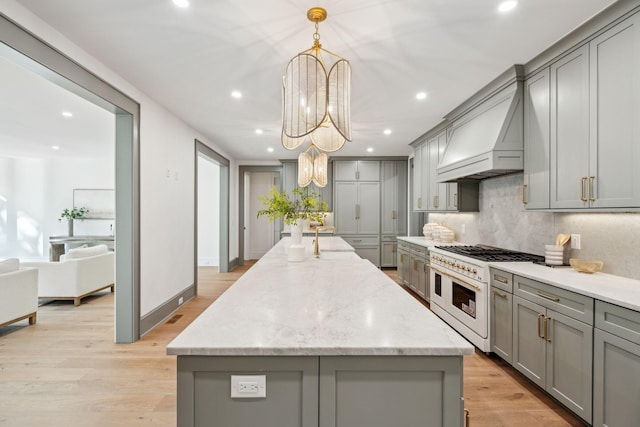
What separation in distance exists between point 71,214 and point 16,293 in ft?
15.8

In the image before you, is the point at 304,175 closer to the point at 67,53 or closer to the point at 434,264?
the point at 434,264

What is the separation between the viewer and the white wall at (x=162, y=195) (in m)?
3.32

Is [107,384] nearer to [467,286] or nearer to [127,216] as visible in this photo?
[127,216]

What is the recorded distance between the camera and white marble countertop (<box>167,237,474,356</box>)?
1017 mm

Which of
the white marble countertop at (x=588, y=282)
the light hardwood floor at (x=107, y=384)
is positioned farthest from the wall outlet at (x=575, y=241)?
the light hardwood floor at (x=107, y=384)

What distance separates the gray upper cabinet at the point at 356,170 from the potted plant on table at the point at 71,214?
6.29 m

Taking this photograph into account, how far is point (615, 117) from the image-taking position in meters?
1.96

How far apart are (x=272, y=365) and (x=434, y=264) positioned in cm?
327

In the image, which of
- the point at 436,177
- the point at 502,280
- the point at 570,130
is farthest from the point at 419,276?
the point at 570,130

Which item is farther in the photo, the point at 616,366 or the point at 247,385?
the point at 616,366

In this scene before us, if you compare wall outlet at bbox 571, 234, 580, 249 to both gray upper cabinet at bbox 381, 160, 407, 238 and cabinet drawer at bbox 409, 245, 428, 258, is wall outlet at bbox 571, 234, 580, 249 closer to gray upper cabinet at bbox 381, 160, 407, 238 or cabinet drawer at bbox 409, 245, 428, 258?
cabinet drawer at bbox 409, 245, 428, 258

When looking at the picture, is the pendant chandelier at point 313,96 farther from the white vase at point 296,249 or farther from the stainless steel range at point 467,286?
the stainless steel range at point 467,286

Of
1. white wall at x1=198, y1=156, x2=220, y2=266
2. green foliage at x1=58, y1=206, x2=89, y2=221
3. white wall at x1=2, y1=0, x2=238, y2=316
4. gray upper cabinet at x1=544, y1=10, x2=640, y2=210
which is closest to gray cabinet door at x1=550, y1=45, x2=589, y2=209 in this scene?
gray upper cabinet at x1=544, y1=10, x2=640, y2=210

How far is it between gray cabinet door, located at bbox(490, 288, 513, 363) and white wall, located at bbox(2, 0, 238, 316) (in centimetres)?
356
